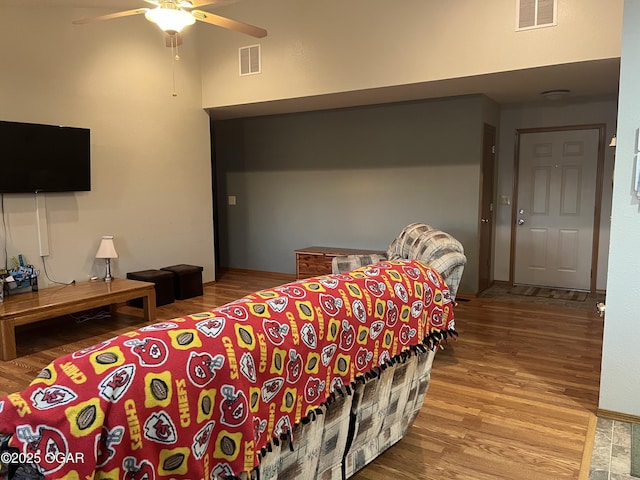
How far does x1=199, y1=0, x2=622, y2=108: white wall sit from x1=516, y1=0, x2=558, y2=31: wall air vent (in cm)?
4

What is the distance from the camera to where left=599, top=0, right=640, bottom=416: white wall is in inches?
95.7

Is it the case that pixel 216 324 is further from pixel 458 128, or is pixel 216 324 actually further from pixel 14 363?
pixel 458 128

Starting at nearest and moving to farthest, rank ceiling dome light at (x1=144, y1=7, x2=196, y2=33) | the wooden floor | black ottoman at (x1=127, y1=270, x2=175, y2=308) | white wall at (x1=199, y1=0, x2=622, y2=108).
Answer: the wooden floor
ceiling dome light at (x1=144, y1=7, x2=196, y2=33)
white wall at (x1=199, y1=0, x2=622, y2=108)
black ottoman at (x1=127, y1=270, x2=175, y2=308)

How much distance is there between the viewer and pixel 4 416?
1.06 meters

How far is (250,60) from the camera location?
215 inches

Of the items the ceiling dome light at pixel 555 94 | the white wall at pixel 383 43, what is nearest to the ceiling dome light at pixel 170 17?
the white wall at pixel 383 43

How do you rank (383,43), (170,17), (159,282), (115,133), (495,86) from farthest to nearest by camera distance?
(159,282) < (115,133) < (495,86) < (383,43) < (170,17)

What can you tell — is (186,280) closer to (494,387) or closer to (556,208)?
(494,387)

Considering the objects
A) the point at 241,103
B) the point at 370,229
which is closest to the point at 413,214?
the point at 370,229

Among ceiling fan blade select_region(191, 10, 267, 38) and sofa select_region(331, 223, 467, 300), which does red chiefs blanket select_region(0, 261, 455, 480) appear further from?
ceiling fan blade select_region(191, 10, 267, 38)

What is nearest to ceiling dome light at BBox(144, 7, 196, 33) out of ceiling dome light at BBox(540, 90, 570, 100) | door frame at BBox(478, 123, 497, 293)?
door frame at BBox(478, 123, 497, 293)

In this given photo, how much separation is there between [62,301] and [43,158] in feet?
4.32

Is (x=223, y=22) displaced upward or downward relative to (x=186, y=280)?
upward

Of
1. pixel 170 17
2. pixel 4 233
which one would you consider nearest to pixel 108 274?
pixel 4 233
